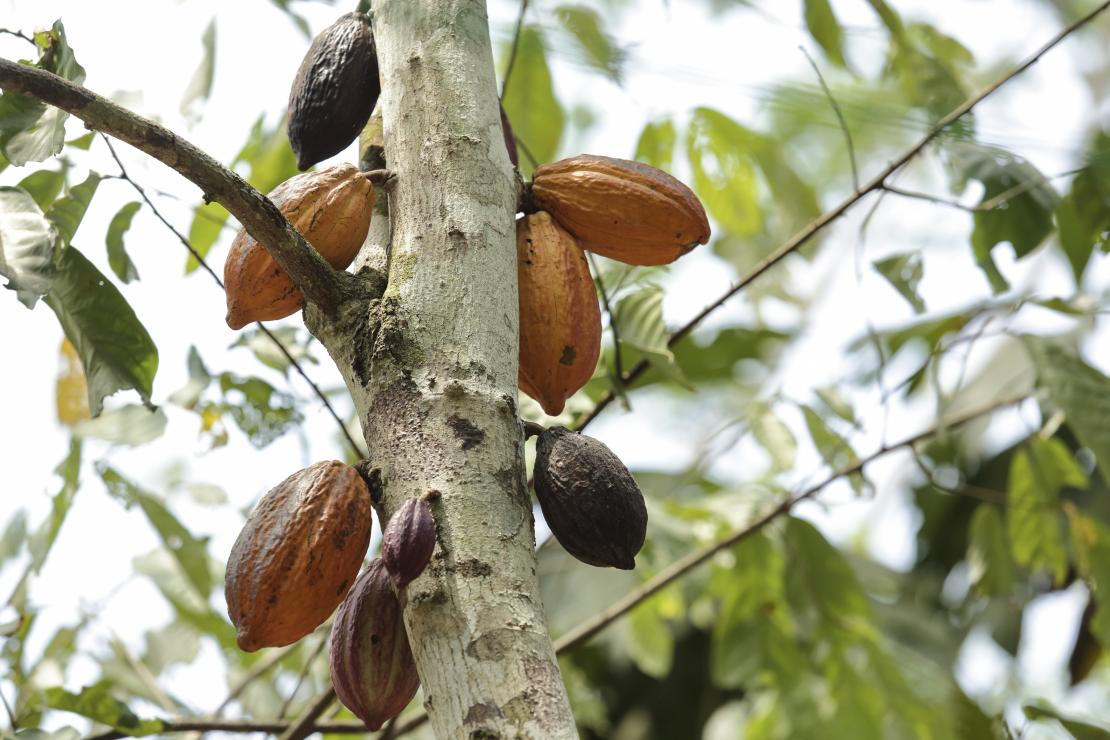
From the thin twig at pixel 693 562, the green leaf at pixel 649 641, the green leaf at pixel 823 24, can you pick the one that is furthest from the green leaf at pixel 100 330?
the green leaf at pixel 649 641

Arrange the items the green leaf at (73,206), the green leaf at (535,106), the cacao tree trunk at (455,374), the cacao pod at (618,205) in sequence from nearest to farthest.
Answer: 1. the cacao tree trunk at (455,374)
2. the cacao pod at (618,205)
3. the green leaf at (73,206)
4. the green leaf at (535,106)

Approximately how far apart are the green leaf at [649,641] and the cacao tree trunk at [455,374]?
68.5 inches

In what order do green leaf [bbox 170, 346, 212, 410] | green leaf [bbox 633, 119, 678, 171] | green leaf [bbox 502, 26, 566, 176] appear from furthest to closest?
green leaf [bbox 633, 119, 678, 171] → green leaf [bbox 502, 26, 566, 176] → green leaf [bbox 170, 346, 212, 410]

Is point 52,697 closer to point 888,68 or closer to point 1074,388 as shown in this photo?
point 1074,388

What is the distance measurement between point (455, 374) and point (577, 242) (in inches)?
16.1

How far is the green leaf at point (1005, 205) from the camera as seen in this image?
204 centimetres

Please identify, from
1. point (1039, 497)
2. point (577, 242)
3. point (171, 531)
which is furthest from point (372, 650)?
point (1039, 497)

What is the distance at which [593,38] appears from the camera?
7.22 ft

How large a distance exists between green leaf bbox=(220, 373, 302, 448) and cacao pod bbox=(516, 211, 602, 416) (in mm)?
801

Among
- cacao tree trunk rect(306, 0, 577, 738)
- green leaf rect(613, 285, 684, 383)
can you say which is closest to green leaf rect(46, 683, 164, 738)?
cacao tree trunk rect(306, 0, 577, 738)

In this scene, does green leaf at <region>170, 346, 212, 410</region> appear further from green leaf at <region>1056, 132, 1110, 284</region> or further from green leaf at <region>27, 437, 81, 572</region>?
green leaf at <region>1056, 132, 1110, 284</region>

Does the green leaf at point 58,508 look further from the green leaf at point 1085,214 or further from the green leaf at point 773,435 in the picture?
the green leaf at point 1085,214

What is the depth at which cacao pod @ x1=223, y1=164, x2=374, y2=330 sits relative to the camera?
1.29m

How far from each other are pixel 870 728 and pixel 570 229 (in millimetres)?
1787
